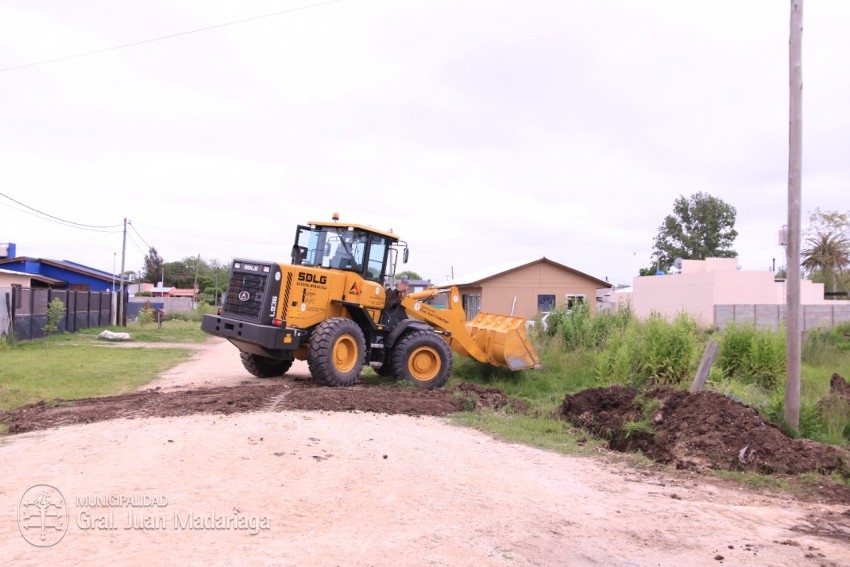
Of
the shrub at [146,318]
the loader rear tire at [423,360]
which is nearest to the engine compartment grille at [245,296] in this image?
the loader rear tire at [423,360]

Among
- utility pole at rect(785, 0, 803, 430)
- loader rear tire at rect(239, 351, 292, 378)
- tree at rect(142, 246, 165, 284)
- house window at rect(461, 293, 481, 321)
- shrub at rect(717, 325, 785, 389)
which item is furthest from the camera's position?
tree at rect(142, 246, 165, 284)

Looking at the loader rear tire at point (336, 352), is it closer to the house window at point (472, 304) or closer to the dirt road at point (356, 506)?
the dirt road at point (356, 506)

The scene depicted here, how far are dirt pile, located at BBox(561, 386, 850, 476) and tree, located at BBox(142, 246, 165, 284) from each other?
92.2 meters

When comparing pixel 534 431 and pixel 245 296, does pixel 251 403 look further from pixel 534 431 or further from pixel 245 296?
pixel 534 431

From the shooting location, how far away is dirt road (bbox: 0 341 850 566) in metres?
4.91

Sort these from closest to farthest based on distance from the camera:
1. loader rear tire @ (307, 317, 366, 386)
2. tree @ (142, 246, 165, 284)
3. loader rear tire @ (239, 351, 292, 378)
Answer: loader rear tire @ (307, 317, 366, 386) → loader rear tire @ (239, 351, 292, 378) → tree @ (142, 246, 165, 284)

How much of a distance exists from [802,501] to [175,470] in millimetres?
6172

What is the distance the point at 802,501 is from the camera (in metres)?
6.75

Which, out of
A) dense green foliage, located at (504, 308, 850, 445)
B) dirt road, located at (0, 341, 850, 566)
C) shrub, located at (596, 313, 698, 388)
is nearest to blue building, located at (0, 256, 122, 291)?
dense green foliage, located at (504, 308, 850, 445)

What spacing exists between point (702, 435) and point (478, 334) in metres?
7.18

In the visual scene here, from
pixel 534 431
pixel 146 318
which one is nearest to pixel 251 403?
pixel 534 431

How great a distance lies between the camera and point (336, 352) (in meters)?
12.7

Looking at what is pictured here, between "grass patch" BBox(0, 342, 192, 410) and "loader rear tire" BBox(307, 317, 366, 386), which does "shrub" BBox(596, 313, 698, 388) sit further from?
"grass patch" BBox(0, 342, 192, 410)

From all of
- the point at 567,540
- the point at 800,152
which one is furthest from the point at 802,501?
the point at 800,152
